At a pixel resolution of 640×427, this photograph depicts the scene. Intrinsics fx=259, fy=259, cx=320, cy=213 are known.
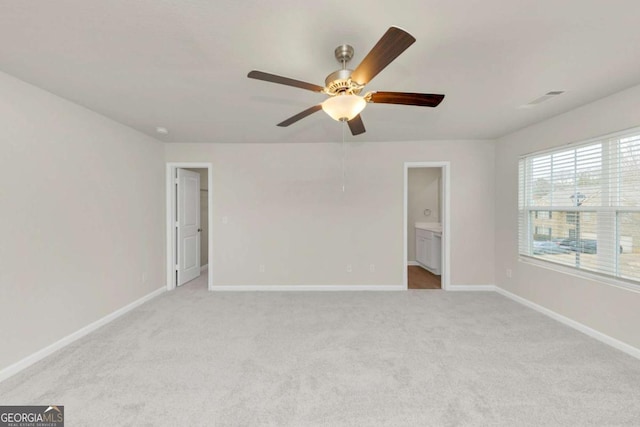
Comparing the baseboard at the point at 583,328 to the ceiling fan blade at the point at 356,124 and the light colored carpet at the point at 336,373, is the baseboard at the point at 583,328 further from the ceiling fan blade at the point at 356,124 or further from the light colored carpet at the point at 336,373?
the ceiling fan blade at the point at 356,124

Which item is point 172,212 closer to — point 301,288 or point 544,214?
point 301,288

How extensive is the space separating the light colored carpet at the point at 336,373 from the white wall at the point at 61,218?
37 cm

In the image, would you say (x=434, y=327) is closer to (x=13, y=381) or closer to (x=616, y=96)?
(x=616, y=96)

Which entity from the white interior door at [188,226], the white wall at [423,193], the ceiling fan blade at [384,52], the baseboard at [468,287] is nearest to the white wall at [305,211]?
the white interior door at [188,226]

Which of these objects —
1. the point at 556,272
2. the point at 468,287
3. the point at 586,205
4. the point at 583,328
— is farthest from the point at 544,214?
the point at 468,287

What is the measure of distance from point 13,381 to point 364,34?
141 inches

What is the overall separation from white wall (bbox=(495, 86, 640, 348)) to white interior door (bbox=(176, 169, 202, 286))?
206 inches

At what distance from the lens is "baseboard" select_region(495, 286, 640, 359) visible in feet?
7.74

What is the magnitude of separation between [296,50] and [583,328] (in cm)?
391

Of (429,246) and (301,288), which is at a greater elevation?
(429,246)

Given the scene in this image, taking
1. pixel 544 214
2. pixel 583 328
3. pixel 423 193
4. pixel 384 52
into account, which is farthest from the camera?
pixel 423 193

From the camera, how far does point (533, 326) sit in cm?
291

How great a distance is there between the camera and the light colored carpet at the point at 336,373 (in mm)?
1688

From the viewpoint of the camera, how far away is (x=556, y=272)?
10.2ft
